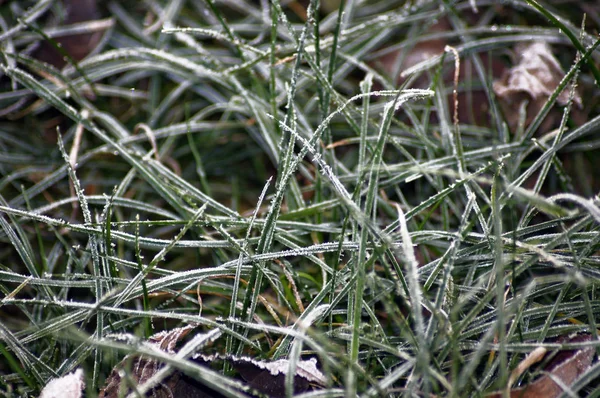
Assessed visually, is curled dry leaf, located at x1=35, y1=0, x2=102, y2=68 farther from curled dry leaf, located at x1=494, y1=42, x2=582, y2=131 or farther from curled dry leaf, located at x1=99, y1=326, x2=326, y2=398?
curled dry leaf, located at x1=494, y1=42, x2=582, y2=131

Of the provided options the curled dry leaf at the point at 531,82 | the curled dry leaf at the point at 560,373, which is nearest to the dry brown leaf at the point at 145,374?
the curled dry leaf at the point at 560,373

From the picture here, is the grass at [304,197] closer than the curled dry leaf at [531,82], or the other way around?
the grass at [304,197]

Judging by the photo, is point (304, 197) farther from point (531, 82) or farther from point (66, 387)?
point (66, 387)

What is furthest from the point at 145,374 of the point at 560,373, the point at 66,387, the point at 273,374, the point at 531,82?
the point at 531,82

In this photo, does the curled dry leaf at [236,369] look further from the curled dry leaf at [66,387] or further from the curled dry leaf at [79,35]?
the curled dry leaf at [79,35]

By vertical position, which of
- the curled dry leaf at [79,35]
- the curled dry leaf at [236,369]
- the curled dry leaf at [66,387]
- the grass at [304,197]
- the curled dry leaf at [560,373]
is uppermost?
the curled dry leaf at [79,35]

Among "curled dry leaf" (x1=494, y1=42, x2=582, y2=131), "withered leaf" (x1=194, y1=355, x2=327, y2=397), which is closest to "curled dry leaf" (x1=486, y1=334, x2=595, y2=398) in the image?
"withered leaf" (x1=194, y1=355, x2=327, y2=397)

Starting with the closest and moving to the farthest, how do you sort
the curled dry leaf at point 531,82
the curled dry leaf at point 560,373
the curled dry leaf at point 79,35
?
the curled dry leaf at point 560,373 < the curled dry leaf at point 531,82 < the curled dry leaf at point 79,35
